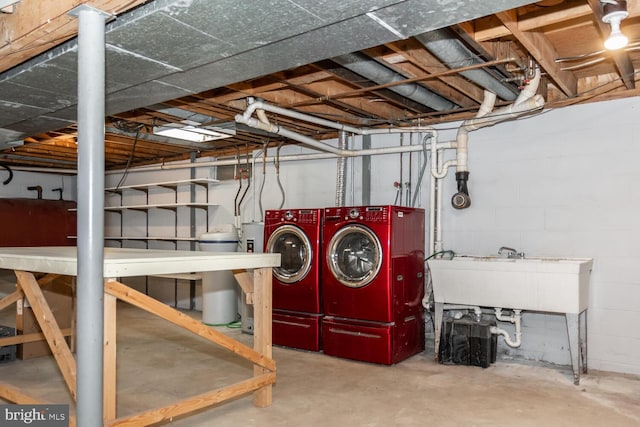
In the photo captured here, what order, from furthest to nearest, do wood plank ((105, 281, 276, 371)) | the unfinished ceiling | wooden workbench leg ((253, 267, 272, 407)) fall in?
wooden workbench leg ((253, 267, 272, 407))
wood plank ((105, 281, 276, 371))
the unfinished ceiling

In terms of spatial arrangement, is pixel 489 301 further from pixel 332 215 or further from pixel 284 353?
pixel 284 353

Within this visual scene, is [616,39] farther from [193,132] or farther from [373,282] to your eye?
[193,132]

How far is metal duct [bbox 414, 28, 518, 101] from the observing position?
10.2ft

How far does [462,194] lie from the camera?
16.0 feet

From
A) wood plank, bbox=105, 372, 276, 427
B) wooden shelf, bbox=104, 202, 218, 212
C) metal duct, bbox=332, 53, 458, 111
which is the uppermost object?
metal duct, bbox=332, 53, 458, 111

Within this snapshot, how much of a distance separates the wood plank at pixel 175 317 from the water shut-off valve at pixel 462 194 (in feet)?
8.19

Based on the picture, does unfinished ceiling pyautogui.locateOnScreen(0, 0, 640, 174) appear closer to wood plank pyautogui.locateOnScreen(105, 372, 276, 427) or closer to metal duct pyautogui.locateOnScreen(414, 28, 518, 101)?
metal duct pyautogui.locateOnScreen(414, 28, 518, 101)

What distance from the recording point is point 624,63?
3543mm

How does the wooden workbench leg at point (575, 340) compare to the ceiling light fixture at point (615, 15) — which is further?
the wooden workbench leg at point (575, 340)

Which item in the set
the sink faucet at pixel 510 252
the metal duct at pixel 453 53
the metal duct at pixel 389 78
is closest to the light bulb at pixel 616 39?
the metal duct at pixel 453 53

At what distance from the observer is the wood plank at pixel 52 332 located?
2.48m

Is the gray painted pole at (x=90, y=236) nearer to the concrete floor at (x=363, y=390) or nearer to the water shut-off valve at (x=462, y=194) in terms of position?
the concrete floor at (x=363, y=390)

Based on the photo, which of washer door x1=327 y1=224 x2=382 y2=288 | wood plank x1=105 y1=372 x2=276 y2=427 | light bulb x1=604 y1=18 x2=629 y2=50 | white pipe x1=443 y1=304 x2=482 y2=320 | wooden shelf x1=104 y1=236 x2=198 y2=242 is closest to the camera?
light bulb x1=604 y1=18 x2=629 y2=50

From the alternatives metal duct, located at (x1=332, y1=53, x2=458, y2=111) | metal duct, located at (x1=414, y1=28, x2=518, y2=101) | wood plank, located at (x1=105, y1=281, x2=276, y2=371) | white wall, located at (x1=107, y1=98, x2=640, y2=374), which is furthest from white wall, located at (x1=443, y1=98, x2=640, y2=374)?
wood plank, located at (x1=105, y1=281, x2=276, y2=371)
